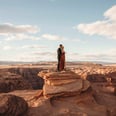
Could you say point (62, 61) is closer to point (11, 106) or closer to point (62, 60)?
point (62, 60)

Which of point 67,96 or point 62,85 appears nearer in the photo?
point 67,96

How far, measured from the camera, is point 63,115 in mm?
26156

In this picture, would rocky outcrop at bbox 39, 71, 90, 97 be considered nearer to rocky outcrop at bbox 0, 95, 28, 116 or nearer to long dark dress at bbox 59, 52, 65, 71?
long dark dress at bbox 59, 52, 65, 71

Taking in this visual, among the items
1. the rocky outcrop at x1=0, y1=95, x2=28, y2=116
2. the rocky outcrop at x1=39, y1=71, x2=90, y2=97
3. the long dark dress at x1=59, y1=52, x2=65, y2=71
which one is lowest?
the rocky outcrop at x1=0, y1=95, x2=28, y2=116

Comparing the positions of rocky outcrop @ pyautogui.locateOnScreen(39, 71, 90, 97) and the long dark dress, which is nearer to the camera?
rocky outcrop @ pyautogui.locateOnScreen(39, 71, 90, 97)

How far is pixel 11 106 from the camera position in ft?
77.7

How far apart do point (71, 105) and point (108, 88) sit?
1118cm

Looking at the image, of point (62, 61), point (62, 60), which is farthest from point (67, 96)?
point (62, 60)

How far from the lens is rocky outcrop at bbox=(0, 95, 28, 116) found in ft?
75.7

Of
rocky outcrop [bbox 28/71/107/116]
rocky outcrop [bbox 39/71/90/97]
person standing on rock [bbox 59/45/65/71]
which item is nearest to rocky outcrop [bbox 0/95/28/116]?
rocky outcrop [bbox 28/71/107/116]

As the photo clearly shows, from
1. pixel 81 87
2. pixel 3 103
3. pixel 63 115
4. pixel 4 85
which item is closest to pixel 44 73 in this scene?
pixel 81 87

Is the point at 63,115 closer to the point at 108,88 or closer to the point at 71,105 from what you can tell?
the point at 71,105

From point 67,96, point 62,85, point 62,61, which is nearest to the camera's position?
point 67,96

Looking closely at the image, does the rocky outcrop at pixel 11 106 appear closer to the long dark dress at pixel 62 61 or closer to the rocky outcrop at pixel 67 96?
the rocky outcrop at pixel 67 96
